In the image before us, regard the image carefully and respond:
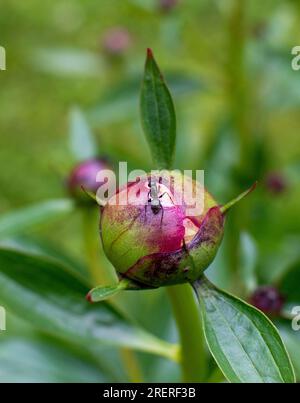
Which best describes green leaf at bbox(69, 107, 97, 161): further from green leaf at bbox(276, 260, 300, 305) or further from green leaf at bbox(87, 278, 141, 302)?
green leaf at bbox(87, 278, 141, 302)

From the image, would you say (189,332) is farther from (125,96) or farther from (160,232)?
(125,96)

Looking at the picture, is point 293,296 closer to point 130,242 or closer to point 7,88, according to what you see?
point 130,242

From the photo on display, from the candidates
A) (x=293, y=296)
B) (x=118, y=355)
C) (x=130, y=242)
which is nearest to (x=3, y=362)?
(x=118, y=355)

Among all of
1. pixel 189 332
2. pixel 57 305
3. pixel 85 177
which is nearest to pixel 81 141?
pixel 85 177

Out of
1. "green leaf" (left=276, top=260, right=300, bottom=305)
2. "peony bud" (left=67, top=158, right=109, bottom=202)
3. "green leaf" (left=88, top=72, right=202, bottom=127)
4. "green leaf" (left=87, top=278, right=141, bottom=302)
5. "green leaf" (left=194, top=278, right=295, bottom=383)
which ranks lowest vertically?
"green leaf" (left=194, top=278, right=295, bottom=383)

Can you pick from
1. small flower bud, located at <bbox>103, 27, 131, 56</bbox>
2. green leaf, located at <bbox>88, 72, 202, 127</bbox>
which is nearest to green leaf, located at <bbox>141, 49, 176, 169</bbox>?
green leaf, located at <bbox>88, 72, 202, 127</bbox>

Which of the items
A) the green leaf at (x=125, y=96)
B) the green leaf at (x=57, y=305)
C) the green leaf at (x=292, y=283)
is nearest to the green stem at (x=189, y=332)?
the green leaf at (x=57, y=305)
